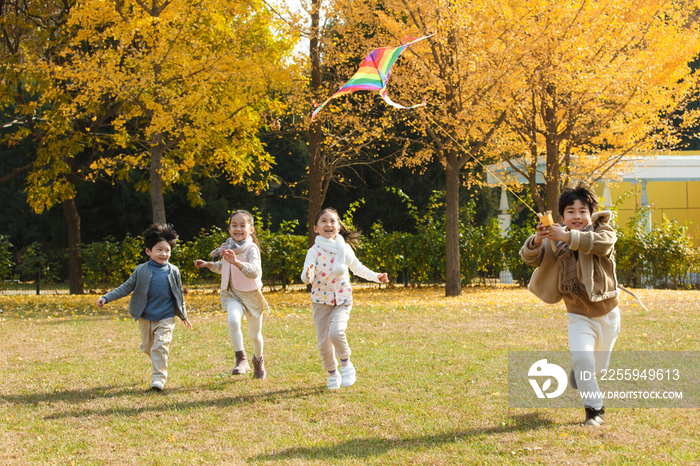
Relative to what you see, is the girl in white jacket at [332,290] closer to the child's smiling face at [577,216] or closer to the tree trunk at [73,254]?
the child's smiling face at [577,216]

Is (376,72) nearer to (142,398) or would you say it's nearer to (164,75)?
(142,398)

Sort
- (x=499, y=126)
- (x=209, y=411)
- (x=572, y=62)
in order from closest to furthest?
(x=209, y=411) → (x=572, y=62) → (x=499, y=126)

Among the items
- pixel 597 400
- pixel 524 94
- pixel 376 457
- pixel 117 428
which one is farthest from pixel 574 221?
pixel 524 94

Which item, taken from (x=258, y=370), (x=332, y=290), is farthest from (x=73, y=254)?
(x=332, y=290)

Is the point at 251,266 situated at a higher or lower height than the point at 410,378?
higher

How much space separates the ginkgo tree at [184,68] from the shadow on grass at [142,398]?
7.77m

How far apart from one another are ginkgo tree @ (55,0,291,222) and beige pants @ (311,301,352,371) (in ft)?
26.2

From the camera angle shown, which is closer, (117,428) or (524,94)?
(117,428)

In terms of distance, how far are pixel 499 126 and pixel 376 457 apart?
36.6ft

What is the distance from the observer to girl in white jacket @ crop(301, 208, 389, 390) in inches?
205

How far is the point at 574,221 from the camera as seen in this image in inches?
164

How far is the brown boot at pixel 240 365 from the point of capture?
582 cm

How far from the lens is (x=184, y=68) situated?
39.6ft

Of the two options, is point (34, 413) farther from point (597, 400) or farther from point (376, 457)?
point (597, 400)
